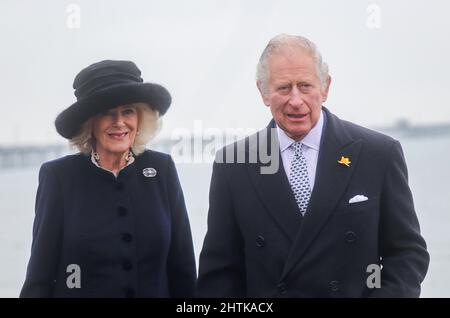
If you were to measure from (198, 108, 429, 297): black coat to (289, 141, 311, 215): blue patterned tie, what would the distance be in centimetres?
4

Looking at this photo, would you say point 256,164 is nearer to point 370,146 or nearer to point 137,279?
point 370,146

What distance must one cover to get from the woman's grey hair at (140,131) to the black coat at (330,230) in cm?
43

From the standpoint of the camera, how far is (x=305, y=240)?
258 centimetres

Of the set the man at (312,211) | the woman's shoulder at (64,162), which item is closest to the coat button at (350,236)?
the man at (312,211)

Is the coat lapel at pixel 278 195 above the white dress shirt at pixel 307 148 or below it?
below

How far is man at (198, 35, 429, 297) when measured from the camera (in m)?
2.56

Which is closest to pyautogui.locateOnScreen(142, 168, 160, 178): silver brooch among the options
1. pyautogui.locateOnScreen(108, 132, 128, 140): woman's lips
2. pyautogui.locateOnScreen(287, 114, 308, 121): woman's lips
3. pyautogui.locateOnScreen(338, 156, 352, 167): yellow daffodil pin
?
pyautogui.locateOnScreen(108, 132, 128, 140): woman's lips

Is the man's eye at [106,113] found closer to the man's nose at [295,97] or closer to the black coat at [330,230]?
the black coat at [330,230]

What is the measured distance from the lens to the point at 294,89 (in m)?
2.55

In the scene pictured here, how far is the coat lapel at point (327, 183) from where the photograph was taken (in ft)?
8.45

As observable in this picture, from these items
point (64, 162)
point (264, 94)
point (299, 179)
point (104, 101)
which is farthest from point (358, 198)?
point (64, 162)

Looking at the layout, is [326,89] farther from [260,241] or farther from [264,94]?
[260,241]

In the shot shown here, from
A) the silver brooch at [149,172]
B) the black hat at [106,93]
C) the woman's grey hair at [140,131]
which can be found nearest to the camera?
the black hat at [106,93]

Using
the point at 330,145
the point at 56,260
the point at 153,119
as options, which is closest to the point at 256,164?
the point at 330,145
